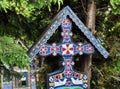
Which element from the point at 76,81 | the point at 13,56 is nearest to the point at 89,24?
the point at 76,81

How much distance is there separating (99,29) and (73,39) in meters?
0.62

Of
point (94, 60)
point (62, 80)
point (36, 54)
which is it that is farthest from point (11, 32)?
point (94, 60)

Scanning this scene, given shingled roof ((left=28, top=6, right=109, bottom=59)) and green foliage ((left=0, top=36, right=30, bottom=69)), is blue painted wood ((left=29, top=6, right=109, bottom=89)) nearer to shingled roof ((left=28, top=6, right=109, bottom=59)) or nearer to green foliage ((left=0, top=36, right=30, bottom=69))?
shingled roof ((left=28, top=6, right=109, bottom=59))

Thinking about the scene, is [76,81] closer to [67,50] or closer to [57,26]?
[67,50]

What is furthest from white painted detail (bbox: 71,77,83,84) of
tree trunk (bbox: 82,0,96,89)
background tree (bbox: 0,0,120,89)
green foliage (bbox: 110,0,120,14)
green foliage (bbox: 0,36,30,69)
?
green foliage (bbox: 0,36,30,69)

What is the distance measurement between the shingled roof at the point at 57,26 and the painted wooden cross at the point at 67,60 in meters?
0.09

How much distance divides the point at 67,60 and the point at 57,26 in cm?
52

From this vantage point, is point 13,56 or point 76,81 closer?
point 13,56

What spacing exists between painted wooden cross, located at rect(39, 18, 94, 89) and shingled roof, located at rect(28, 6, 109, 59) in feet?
0.28

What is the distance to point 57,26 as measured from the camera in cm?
580

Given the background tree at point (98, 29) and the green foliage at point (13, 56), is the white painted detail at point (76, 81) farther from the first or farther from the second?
the green foliage at point (13, 56)

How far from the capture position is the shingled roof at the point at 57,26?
5.72m

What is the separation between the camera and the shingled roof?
572 centimetres

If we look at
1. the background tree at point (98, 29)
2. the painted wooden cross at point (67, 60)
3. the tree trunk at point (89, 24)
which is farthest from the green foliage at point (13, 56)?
the tree trunk at point (89, 24)
